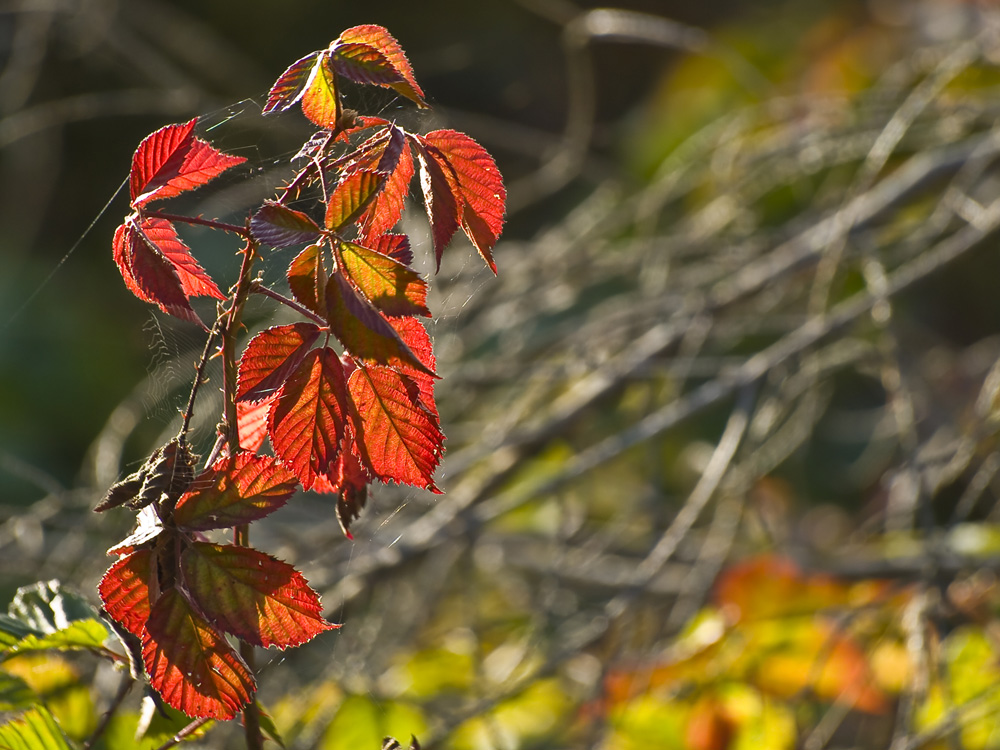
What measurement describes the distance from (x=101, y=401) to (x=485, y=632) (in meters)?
2.51

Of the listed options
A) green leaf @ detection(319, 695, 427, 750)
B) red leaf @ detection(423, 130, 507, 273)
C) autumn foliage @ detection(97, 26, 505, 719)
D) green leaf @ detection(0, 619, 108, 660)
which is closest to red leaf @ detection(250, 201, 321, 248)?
autumn foliage @ detection(97, 26, 505, 719)

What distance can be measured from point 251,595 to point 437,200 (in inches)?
9.1

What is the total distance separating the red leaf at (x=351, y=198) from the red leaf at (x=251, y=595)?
0.57 ft

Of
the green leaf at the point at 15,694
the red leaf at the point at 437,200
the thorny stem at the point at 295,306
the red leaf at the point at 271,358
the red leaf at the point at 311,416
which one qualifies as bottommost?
the green leaf at the point at 15,694

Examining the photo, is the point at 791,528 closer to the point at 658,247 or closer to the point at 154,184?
the point at 658,247

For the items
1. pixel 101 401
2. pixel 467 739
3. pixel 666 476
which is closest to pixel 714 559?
pixel 467 739

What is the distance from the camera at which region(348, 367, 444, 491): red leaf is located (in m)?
0.48

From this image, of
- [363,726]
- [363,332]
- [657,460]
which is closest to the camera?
[363,332]

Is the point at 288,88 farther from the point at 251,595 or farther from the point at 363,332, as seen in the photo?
the point at 251,595

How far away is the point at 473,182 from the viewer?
0.51 m

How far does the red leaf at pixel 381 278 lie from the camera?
45cm

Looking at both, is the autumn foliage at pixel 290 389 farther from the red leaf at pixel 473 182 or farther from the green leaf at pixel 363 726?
the green leaf at pixel 363 726

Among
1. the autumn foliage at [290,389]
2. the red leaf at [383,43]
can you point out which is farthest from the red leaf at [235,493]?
the red leaf at [383,43]

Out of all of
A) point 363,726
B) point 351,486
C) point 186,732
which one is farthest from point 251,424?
point 363,726
